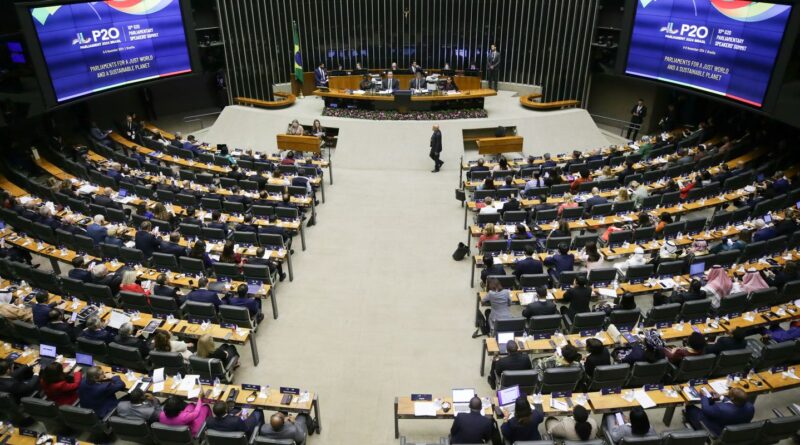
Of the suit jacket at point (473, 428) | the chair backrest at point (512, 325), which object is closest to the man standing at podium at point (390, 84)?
the chair backrest at point (512, 325)

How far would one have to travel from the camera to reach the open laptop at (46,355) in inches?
330

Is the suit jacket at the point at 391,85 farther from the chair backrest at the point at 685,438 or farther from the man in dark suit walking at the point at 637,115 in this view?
the chair backrest at the point at 685,438

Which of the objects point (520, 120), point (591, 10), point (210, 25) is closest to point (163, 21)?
point (210, 25)

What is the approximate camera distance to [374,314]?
10898mm

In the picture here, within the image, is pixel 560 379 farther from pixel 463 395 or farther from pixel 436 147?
pixel 436 147

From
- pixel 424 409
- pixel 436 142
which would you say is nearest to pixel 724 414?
pixel 424 409

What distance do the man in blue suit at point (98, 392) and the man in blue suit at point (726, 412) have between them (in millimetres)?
8454

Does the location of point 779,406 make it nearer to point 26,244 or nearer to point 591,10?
point 26,244

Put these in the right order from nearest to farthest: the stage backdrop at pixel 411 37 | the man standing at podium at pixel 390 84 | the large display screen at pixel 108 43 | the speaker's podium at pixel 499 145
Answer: the large display screen at pixel 108 43 < the speaker's podium at pixel 499 145 < the man standing at podium at pixel 390 84 < the stage backdrop at pixel 411 37

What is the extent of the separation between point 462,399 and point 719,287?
5.53m

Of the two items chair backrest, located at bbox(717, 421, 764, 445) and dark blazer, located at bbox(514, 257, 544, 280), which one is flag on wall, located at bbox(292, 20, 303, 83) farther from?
chair backrest, located at bbox(717, 421, 764, 445)

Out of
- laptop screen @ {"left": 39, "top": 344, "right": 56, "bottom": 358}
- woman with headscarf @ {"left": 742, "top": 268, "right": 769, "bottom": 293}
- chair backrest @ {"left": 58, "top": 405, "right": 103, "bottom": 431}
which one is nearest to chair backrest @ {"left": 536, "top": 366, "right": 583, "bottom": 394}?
Answer: woman with headscarf @ {"left": 742, "top": 268, "right": 769, "bottom": 293}

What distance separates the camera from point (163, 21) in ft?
61.0

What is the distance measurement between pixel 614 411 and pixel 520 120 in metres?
13.6
